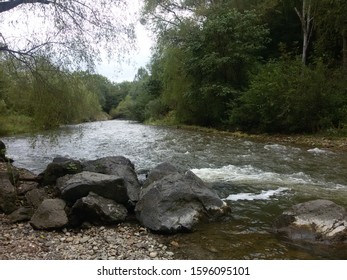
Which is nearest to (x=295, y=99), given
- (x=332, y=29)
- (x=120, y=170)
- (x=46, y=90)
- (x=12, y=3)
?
(x=332, y=29)

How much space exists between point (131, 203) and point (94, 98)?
4.12m

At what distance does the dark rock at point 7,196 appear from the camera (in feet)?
23.2

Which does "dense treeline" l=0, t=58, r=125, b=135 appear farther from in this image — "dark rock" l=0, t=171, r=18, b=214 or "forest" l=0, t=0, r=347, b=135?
"dark rock" l=0, t=171, r=18, b=214

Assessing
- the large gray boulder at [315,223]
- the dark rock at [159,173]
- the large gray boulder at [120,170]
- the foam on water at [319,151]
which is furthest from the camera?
the foam on water at [319,151]

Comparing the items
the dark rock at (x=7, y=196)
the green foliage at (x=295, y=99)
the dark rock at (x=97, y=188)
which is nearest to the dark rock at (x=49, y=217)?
the dark rock at (x=97, y=188)

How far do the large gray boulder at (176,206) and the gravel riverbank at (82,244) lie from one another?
0.98ft

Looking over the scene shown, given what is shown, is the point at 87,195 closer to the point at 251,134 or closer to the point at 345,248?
the point at 345,248

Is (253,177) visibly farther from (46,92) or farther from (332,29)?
(332,29)

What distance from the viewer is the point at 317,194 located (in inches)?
338

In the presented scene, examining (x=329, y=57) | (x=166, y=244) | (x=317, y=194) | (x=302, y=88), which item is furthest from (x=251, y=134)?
(x=166, y=244)

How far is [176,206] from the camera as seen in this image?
684cm

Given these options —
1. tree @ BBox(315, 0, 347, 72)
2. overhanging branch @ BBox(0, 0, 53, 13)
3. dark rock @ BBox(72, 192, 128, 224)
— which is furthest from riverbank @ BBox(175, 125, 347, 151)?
overhanging branch @ BBox(0, 0, 53, 13)

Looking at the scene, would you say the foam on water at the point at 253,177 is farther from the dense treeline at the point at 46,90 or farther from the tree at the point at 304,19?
the tree at the point at 304,19

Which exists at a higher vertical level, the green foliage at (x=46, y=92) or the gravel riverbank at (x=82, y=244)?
the green foliage at (x=46, y=92)
